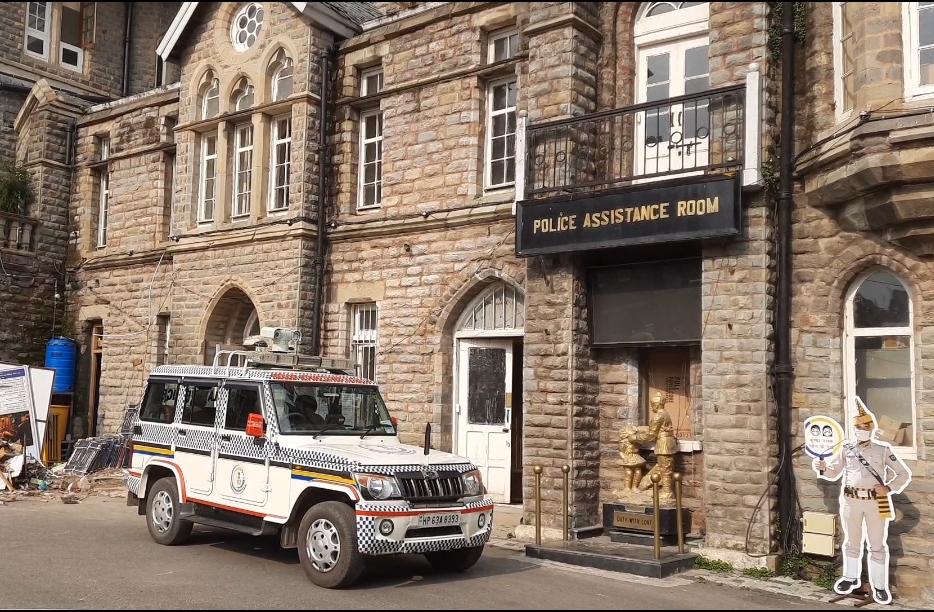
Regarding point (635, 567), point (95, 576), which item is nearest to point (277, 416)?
point (95, 576)

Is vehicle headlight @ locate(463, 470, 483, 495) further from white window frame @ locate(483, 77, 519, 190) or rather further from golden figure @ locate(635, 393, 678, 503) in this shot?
white window frame @ locate(483, 77, 519, 190)

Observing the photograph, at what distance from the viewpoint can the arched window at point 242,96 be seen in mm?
16516

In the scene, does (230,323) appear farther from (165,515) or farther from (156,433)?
(165,515)

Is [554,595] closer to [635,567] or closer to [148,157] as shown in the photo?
[635,567]

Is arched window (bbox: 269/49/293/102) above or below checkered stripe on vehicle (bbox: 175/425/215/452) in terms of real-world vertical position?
above

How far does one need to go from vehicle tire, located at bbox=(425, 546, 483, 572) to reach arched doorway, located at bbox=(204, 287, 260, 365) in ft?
27.3

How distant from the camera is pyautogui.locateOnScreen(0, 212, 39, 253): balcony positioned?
64.3 feet

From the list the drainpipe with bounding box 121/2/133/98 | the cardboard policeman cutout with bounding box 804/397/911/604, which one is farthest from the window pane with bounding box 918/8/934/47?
the drainpipe with bounding box 121/2/133/98

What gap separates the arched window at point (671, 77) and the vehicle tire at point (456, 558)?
5222mm

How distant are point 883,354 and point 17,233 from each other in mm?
17607

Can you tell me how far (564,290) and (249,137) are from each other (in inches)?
305

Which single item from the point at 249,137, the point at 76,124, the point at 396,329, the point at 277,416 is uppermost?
the point at 76,124

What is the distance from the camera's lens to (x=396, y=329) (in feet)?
46.9

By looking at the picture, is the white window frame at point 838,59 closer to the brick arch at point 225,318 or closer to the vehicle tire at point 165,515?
the vehicle tire at point 165,515
